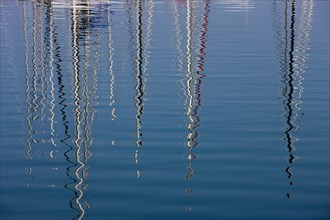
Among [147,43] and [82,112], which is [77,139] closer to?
[82,112]

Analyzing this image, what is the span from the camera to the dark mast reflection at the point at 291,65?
1784 cm

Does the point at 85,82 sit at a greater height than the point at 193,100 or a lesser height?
greater

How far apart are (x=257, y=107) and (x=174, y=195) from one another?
8.31 m

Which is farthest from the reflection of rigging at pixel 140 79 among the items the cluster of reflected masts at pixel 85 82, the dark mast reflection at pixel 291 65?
the dark mast reflection at pixel 291 65

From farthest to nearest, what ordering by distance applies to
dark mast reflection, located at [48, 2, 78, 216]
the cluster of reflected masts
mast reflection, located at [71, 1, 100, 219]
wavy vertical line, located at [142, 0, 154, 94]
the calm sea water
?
wavy vertical line, located at [142, 0, 154, 94] < the cluster of reflected masts < dark mast reflection, located at [48, 2, 78, 216] < mast reflection, located at [71, 1, 100, 219] < the calm sea water

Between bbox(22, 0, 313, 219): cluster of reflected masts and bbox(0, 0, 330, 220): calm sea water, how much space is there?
61mm

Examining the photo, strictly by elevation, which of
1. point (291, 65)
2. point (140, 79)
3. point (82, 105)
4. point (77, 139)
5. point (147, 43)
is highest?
point (147, 43)

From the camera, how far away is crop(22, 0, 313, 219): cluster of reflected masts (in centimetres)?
1633

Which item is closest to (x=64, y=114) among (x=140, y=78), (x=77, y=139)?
(x=77, y=139)

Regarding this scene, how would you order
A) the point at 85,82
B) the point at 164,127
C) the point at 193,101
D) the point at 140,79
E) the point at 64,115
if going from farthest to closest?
the point at 140,79
the point at 85,82
the point at 193,101
the point at 64,115
the point at 164,127

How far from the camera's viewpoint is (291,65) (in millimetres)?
29828

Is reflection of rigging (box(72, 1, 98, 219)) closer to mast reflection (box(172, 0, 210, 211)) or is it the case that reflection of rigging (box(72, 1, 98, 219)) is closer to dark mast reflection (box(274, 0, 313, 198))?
mast reflection (box(172, 0, 210, 211))

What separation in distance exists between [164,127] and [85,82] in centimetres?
730

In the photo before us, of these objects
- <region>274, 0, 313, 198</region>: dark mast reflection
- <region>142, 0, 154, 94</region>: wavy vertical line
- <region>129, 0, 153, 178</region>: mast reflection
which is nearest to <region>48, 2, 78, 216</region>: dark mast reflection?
<region>129, 0, 153, 178</region>: mast reflection
